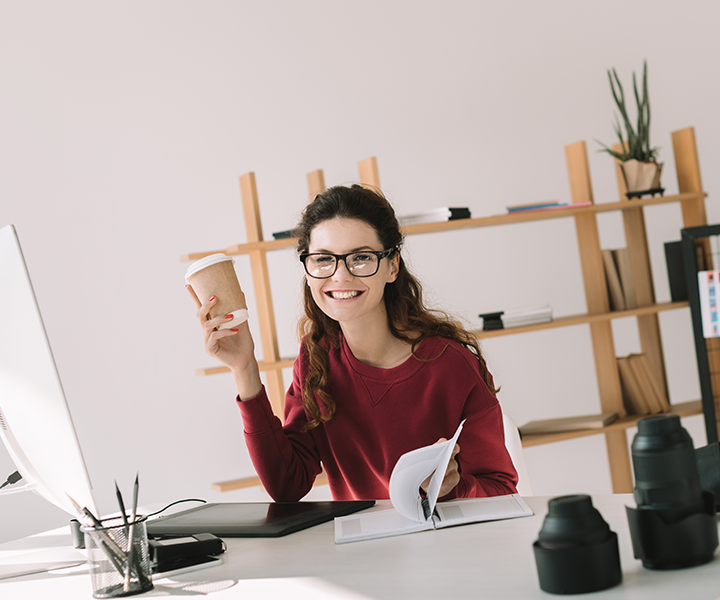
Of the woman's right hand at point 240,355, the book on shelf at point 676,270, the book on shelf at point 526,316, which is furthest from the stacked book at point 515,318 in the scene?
the woman's right hand at point 240,355

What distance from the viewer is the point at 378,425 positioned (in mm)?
1687

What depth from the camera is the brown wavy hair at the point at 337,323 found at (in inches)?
67.9

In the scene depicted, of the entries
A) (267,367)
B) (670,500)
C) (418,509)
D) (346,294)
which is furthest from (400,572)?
(267,367)

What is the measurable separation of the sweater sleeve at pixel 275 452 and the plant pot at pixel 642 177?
2.39m

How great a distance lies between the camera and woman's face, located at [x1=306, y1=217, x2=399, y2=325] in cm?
166

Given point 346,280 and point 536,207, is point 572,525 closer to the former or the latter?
point 346,280

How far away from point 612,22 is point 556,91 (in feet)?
1.65

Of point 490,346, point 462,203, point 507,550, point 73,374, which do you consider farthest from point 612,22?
point 507,550

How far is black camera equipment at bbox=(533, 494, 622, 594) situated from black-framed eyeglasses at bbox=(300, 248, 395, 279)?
91 centimetres

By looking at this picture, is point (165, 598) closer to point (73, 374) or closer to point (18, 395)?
point (18, 395)

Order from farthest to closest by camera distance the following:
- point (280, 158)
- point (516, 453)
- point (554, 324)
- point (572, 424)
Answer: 1. point (280, 158)
2. point (572, 424)
3. point (554, 324)
4. point (516, 453)

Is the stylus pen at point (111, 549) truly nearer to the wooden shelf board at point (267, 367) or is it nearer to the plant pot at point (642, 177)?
the wooden shelf board at point (267, 367)

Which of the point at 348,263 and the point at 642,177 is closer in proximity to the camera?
the point at 348,263

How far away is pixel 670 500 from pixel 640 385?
2.80 m
